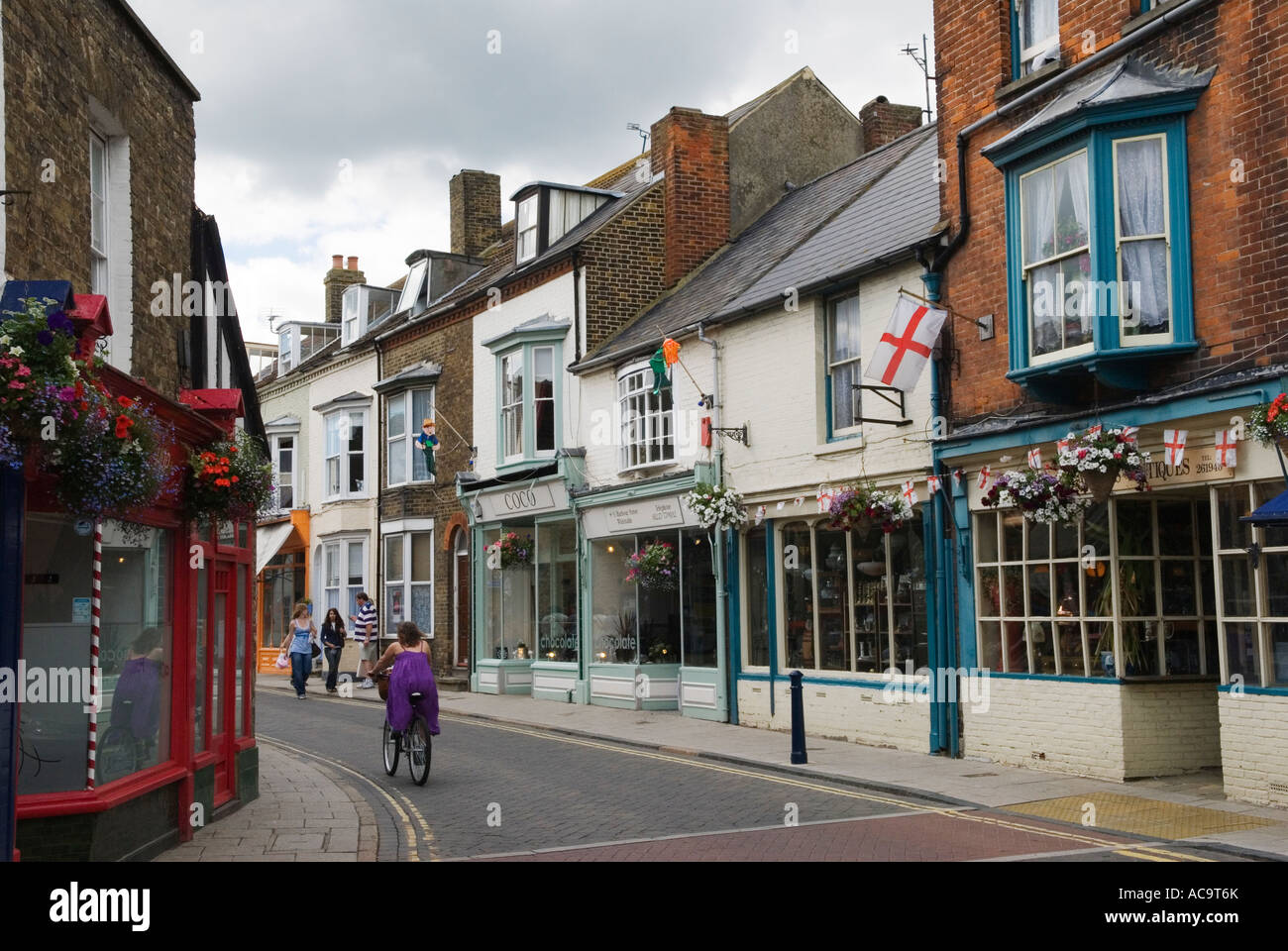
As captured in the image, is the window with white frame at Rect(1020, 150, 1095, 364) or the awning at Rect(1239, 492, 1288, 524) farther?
the window with white frame at Rect(1020, 150, 1095, 364)

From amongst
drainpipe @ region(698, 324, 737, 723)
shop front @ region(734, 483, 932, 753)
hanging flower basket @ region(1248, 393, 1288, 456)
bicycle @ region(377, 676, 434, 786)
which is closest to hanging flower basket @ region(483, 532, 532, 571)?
drainpipe @ region(698, 324, 737, 723)

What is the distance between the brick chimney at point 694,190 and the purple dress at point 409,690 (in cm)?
1212

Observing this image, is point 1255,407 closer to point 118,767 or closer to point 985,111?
point 985,111

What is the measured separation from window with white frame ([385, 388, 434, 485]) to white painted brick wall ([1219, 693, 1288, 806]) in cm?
2009

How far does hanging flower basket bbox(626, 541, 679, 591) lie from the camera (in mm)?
20308

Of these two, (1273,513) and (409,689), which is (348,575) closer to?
(409,689)

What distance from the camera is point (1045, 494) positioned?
12.5 metres

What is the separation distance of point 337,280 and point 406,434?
1326cm

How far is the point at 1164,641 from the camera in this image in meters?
12.8

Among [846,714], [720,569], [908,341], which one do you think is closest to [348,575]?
[720,569]

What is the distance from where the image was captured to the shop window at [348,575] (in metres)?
31.4

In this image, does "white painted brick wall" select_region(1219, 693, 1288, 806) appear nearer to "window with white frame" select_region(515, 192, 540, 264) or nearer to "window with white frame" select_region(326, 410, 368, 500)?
"window with white frame" select_region(515, 192, 540, 264)
